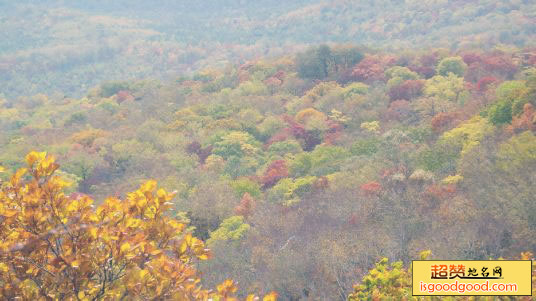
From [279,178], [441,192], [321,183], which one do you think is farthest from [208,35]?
Result: [441,192]

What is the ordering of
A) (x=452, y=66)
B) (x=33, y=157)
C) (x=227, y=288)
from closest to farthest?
(x=33, y=157), (x=227, y=288), (x=452, y=66)

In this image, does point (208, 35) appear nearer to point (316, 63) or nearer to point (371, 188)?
point (316, 63)

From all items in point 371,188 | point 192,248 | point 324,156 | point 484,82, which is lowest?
point 324,156

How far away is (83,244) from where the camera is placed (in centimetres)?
496

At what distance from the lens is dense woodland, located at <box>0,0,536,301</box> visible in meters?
5.00

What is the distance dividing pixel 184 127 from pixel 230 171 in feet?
40.6

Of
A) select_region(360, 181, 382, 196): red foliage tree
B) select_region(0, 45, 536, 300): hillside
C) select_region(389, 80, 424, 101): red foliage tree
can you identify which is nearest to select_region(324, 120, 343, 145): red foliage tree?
select_region(0, 45, 536, 300): hillside

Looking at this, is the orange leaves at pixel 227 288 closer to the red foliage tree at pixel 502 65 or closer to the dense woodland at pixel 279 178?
the dense woodland at pixel 279 178

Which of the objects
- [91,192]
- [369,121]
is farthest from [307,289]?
[369,121]

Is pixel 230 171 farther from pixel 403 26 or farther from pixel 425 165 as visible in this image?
pixel 403 26

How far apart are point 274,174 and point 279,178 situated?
493 millimetres

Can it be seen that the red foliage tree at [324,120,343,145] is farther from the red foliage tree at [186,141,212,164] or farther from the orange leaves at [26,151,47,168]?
the orange leaves at [26,151,47,168]

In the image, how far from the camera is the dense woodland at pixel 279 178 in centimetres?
500

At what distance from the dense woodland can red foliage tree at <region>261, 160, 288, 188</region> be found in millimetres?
138
